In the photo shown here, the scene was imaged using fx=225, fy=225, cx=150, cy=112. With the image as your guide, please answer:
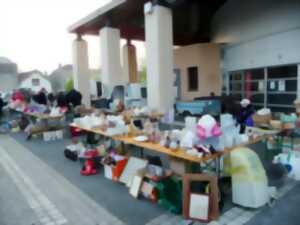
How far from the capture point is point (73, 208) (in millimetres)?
2818

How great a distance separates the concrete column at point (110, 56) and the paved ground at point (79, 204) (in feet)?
20.5

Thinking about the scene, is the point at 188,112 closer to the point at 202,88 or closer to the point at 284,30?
the point at 202,88

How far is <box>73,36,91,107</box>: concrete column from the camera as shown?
38.5 feet

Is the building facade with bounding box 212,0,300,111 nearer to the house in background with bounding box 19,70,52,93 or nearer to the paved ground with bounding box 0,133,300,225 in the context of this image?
the paved ground with bounding box 0,133,300,225

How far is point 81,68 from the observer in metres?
11.9

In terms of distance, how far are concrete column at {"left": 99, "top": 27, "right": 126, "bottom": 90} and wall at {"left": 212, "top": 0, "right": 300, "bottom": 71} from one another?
5.24 metres

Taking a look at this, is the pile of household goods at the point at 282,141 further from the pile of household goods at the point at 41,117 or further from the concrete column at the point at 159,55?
the pile of household goods at the point at 41,117

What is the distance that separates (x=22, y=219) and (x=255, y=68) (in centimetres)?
974

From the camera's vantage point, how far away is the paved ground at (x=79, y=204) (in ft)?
8.24

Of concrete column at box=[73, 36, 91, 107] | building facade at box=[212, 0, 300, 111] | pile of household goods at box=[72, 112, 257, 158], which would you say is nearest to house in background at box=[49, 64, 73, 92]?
concrete column at box=[73, 36, 91, 107]

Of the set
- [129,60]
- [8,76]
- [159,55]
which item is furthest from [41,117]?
[8,76]

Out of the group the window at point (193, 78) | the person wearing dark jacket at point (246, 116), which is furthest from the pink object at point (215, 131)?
the window at point (193, 78)

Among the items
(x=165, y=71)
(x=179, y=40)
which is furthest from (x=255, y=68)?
(x=179, y=40)

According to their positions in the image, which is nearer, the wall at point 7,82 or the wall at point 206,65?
the wall at point 206,65
